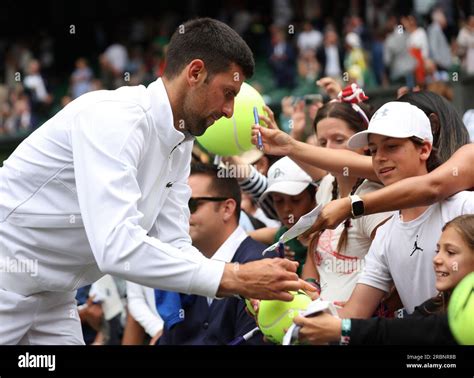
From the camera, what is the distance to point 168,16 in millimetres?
24156

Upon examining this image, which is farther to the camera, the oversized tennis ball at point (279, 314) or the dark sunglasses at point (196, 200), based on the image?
the dark sunglasses at point (196, 200)

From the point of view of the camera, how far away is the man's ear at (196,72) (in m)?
4.13

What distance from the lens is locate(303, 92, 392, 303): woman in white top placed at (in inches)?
202

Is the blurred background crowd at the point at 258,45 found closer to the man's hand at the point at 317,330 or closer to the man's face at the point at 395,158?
the man's face at the point at 395,158

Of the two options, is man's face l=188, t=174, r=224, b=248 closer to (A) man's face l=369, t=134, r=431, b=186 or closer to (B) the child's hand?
(B) the child's hand

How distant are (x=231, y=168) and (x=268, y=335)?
2.42m

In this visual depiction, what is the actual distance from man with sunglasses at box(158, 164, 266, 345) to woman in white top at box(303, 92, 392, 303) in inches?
13.4

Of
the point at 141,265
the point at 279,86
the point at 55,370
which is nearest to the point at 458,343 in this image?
the point at 141,265

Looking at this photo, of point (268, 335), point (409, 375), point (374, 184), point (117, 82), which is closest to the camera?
point (409, 375)

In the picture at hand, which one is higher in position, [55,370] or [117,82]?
[117,82]

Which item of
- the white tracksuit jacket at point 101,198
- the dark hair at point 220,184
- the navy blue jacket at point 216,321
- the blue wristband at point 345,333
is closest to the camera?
the white tracksuit jacket at point 101,198

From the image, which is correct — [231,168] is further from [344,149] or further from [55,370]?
[55,370]

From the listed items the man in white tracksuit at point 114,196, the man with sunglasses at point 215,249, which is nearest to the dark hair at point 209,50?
the man in white tracksuit at point 114,196

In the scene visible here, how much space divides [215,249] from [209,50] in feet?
5.86
